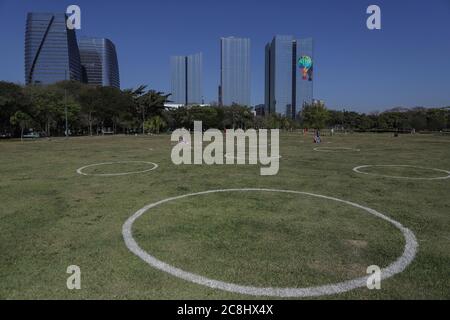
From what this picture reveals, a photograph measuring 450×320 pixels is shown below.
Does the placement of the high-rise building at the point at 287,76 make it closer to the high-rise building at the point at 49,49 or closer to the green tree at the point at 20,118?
the high-rise building at the point at 49,49

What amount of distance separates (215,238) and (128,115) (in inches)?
3421

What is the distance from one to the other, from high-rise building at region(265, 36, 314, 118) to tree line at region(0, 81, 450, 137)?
39.5 metres

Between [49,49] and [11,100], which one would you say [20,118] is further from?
[49,49]

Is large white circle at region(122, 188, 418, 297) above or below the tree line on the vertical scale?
below

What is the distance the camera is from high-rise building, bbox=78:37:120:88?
121850 millimetres

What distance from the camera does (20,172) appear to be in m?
14.5

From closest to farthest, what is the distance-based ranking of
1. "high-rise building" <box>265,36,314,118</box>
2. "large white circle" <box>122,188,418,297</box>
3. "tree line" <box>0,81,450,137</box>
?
"large white circle" <box>122,188,418,297</box> < "tree line" <box>0,81,450,137</box> < "high-rise building" <box>265,36,314,118</box>

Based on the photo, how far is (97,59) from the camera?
130m

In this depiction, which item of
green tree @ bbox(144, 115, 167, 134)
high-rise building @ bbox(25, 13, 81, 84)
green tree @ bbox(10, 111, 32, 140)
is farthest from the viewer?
high-rise building @ bbox(25, 13, 81, 84)

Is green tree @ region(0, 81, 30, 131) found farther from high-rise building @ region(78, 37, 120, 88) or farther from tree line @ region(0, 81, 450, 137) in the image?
high-rise building @ region(78, 37, 120, 88)

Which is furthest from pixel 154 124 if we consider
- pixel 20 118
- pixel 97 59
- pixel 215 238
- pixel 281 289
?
pixel 281 289

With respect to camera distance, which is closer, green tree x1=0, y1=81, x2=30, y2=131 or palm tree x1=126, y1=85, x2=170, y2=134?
green tree x1=0, y1=81, x2=30, y2=131

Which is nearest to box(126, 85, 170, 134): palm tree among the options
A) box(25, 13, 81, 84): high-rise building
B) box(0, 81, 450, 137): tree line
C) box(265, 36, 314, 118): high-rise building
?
→ box(0, 81, 450, 137): tree line

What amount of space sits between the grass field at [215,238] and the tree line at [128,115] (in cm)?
5353
